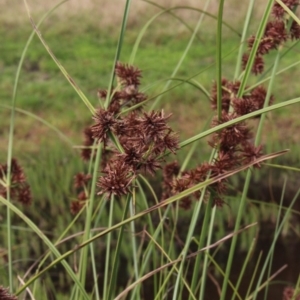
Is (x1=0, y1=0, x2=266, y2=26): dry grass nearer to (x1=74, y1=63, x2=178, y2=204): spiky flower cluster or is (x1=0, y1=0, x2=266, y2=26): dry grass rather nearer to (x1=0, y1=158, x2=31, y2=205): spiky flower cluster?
(x1=0, y1=158, x2=31, y2=205): spiky flower cluster

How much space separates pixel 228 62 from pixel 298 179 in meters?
1.55

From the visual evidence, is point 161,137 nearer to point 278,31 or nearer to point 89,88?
point 278,31

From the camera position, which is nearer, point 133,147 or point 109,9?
point 133,147

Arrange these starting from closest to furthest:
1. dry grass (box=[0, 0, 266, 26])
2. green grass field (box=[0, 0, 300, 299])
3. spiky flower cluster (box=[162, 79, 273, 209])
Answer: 1. spiky flower cluster (box=[162, 79, 273, 209])
2. green grass field (box=[0, 0, 300, 299])
3. dry grass (box=[0, 0, 266, 26])

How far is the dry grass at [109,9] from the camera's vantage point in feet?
15.3

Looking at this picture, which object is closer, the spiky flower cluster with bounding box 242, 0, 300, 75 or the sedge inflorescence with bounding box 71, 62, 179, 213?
the sedge inflorescence with bounding box 71, 62, 179, 213

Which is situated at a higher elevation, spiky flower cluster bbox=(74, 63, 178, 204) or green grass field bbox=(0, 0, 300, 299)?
spiky flower cluster bbox=(74, 63, 178, 204)

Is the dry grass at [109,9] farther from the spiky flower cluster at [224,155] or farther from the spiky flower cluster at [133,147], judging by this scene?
the spiky flower cluster at [133,147]

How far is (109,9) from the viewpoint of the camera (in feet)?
15.9

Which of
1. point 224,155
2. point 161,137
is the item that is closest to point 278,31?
point 224,155

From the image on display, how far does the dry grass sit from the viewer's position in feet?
15.3

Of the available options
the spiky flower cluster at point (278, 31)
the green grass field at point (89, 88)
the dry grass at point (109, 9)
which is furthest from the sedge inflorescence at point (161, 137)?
the dry grass at point (109, 9)

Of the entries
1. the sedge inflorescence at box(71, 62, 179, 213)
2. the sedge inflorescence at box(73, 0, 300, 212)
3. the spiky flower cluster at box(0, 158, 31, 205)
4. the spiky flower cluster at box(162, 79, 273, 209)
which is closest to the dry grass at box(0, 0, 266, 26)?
the spiky flower cluster at box(0, 158, 31, 205)

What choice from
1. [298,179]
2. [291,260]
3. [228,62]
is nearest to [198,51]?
[228,62]
